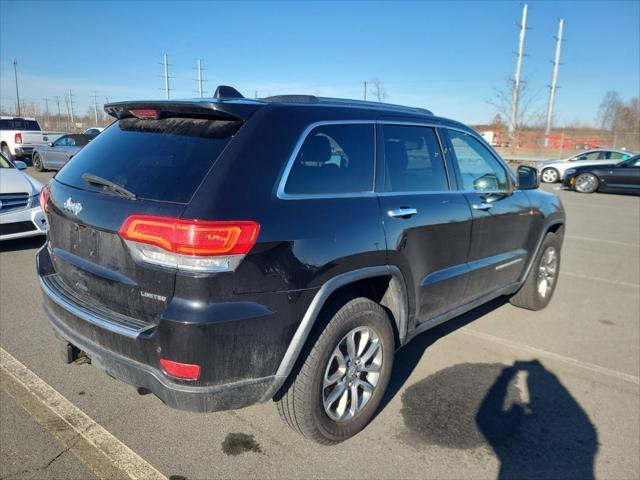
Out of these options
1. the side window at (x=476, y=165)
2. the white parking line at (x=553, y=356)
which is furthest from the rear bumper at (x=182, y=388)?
the white parking line at (x=553, y=356)

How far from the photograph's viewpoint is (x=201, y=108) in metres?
2.51

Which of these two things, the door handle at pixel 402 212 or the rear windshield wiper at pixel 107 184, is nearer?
the rear windshield wiper at pixel 107 184

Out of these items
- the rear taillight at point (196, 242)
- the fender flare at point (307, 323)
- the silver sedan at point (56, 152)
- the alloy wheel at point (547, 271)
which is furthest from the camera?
the silver sedan at point (56, 152)

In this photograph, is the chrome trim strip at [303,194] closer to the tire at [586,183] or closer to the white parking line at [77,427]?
the white parking line at [77,427]

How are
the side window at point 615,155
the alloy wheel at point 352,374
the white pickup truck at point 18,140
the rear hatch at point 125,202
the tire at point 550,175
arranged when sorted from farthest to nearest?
1. the tire at point 550,175
2. the side window at point 615,155
3. the white pickup truck at point 18,140
4. the alloy wheel at point 352,374
5. the rear hatch at point 125,202

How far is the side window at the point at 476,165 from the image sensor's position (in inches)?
152

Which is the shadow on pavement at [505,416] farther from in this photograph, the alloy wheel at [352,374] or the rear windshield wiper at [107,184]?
the rear windshield wiper at [107,184]

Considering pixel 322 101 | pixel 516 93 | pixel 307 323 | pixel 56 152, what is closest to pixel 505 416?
pixel 307 323

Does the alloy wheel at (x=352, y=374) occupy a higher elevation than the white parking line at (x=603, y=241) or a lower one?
higher

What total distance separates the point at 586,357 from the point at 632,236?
684cm

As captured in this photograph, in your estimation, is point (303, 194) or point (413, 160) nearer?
point (303, 194)

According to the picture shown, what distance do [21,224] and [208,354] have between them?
219 inches

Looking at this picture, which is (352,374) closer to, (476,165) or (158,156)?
(158,156)

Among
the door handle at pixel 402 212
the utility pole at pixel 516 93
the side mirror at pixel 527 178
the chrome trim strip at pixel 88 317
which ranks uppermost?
the utility pole at pixel 516 93
